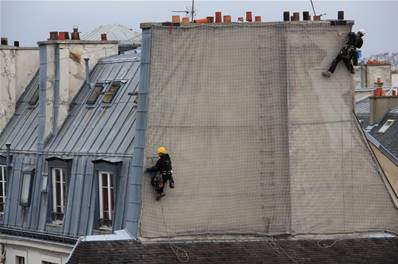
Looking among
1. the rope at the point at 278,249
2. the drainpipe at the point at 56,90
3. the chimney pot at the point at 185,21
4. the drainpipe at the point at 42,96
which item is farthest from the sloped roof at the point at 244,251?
the drainpipe at the point at 42,96

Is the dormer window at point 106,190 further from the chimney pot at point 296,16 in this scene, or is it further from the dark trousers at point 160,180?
the chimney pot at point 296,16

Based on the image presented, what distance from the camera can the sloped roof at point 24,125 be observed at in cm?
3591

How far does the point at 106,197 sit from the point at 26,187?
403 centimetres

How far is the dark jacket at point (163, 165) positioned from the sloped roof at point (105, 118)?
2.89 metres

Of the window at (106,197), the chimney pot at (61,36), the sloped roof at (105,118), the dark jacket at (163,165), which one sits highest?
the chimney pot at (61,36)

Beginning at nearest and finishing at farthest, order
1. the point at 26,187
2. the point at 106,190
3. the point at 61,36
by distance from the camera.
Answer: the point at 106,190 → the point at 26,187 → the point at 61,36

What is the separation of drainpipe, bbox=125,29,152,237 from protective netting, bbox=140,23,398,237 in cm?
15

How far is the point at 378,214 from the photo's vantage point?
29.2m

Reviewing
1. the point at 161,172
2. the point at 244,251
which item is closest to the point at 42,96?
the point at 161,172

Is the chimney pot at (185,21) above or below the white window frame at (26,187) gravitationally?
above

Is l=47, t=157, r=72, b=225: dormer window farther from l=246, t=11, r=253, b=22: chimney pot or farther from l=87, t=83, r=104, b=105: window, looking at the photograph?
l=246, t=11, r=253, b=22: chimney pot

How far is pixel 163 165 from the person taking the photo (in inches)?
1097

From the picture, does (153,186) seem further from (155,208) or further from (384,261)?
(384,261)

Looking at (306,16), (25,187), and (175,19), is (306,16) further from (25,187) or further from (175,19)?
(25,187)
